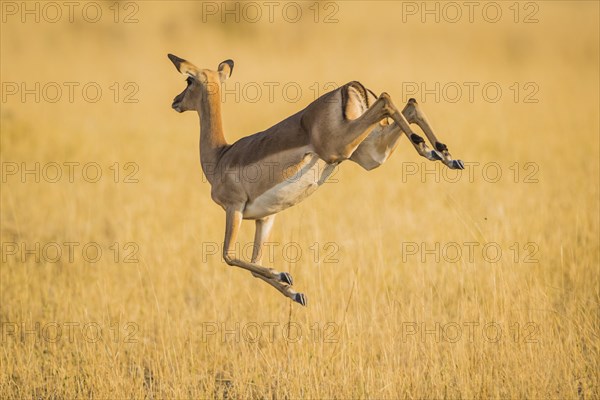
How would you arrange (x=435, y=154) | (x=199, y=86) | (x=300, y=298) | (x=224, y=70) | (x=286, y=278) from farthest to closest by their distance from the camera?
(x=224, y=70)
(x=199, y=86)
(x=286, y=278)
(x=300, y=298)
(x=435, y=154)

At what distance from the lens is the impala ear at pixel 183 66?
20.1ft

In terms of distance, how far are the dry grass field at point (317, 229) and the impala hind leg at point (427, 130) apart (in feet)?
7.30

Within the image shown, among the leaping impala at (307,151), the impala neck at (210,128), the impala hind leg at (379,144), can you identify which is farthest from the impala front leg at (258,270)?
the impala hind leg at (379,144)

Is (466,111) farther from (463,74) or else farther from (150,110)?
(150,110)

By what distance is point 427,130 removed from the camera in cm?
536

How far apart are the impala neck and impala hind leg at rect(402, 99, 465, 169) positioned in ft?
5.14

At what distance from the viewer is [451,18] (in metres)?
26.5

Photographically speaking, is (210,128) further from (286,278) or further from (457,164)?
(457,164)

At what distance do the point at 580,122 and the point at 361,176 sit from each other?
578 cm

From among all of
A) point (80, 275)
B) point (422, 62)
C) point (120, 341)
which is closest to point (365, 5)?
point (422, 62)

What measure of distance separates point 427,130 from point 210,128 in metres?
1.84

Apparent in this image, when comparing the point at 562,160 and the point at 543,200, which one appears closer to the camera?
the point at 543,200

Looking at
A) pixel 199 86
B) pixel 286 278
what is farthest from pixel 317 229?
pixel 286 278

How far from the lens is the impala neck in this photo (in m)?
6.45
